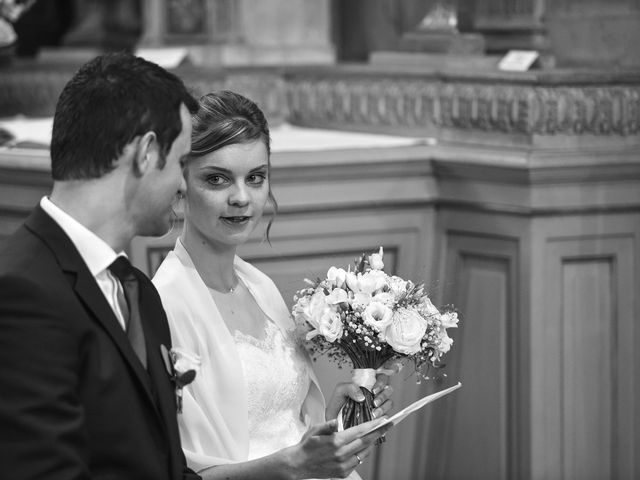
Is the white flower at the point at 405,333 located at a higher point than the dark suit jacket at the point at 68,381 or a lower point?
lower

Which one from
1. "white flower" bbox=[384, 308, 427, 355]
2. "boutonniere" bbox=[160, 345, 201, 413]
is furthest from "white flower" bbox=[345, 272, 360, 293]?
"boutonniere" bbox=[160, 345, 201, 413]

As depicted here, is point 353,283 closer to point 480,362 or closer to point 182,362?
point 182,362

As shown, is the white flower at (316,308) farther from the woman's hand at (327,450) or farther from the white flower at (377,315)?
the woman's hand at (327,450)

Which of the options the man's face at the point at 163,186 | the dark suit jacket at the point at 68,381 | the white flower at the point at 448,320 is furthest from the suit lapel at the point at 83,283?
the white flower at the point at 448,320

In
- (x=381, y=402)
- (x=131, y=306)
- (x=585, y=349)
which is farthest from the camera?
(x=585, y=349)

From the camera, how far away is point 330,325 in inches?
109

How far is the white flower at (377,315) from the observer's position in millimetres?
2717

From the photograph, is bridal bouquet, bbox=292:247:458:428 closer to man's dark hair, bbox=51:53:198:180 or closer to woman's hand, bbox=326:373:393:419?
woman's hand, bbox=326:373:393:419

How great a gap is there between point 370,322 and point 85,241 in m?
0.84

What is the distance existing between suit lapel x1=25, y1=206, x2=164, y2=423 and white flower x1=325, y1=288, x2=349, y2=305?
2.58ft

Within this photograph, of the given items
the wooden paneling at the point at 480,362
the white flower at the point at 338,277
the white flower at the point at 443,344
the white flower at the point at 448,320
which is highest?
the white flower at the point at 338,277

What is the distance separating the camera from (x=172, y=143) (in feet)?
7.00

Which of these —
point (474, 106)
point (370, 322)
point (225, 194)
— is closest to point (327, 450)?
point (370, 322)

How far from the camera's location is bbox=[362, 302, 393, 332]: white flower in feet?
8.91
